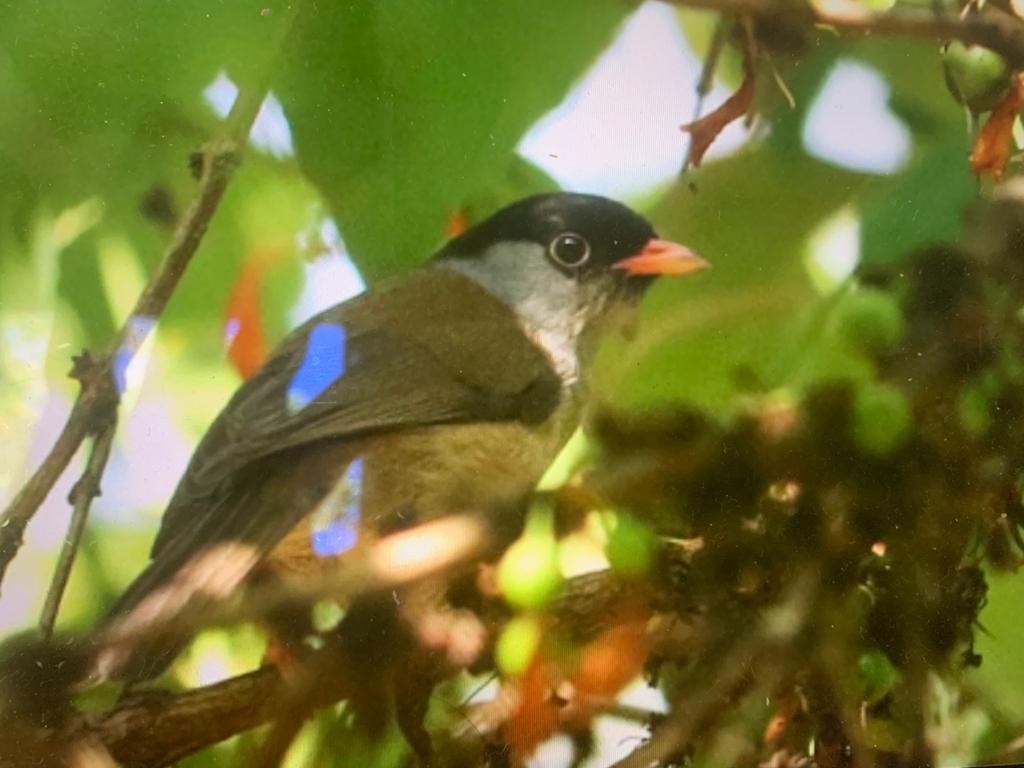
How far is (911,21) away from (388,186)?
0.56 m

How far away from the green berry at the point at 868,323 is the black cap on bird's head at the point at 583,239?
166 millimetres

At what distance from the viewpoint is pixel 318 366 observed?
95 centimetres

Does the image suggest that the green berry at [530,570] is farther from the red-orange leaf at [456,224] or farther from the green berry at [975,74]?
the green berry at [975,74]

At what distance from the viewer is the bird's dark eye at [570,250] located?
1.01m

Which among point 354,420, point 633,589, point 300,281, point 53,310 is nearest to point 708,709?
point 633,589

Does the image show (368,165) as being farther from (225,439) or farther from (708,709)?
(708,709)

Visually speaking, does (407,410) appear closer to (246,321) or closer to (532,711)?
(246,321)

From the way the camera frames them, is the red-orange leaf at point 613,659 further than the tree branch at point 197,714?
Yes

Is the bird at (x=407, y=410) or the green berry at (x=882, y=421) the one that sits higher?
the bird at (x=407, y=410)

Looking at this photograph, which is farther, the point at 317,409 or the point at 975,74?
the point at 975,74

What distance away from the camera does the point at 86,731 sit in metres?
0.89

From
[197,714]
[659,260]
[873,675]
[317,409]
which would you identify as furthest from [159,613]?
[873,675]

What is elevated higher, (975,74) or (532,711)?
(975,74)

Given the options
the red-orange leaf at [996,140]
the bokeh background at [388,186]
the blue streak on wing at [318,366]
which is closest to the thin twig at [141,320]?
the bokeh background at [388,186]
